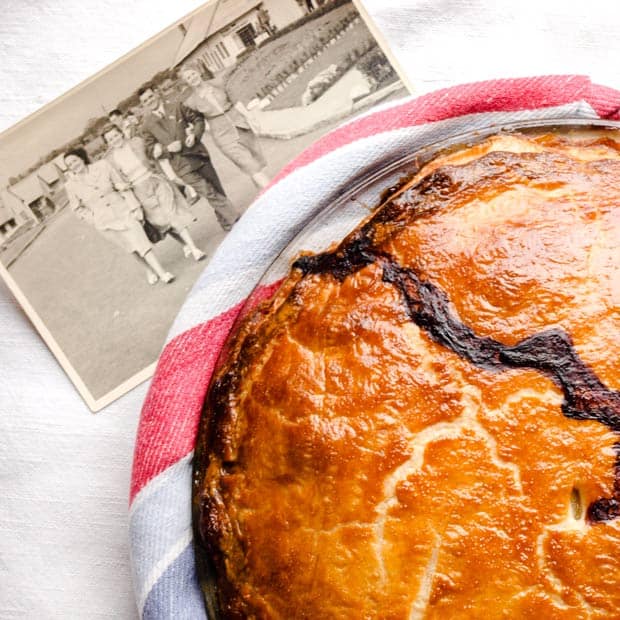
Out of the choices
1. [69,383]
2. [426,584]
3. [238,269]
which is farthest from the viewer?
[69,383]

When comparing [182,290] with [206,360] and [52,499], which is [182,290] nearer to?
[206,360]

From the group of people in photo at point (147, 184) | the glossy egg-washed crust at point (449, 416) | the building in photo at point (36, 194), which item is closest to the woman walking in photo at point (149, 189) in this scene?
the group of people in photo at point (147, 184)

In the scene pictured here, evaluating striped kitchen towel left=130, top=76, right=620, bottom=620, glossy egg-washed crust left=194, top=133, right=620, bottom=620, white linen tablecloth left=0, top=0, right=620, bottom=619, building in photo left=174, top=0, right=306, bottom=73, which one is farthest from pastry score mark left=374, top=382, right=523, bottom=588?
building in photo left=174, top=0, right=306, bottom=73

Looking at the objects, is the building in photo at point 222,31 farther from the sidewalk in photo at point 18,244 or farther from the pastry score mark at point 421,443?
the pastry score mark at point 421,443

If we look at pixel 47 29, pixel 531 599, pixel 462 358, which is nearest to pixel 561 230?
pixel 462 358

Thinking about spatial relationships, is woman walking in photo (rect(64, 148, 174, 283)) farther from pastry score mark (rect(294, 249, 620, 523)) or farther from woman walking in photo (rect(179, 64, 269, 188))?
pastry score mark (rect(294, 249, 620, 523))

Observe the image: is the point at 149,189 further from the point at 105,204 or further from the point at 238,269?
the point at 238,269

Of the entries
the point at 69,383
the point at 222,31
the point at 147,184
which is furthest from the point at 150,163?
the point at 69,383
